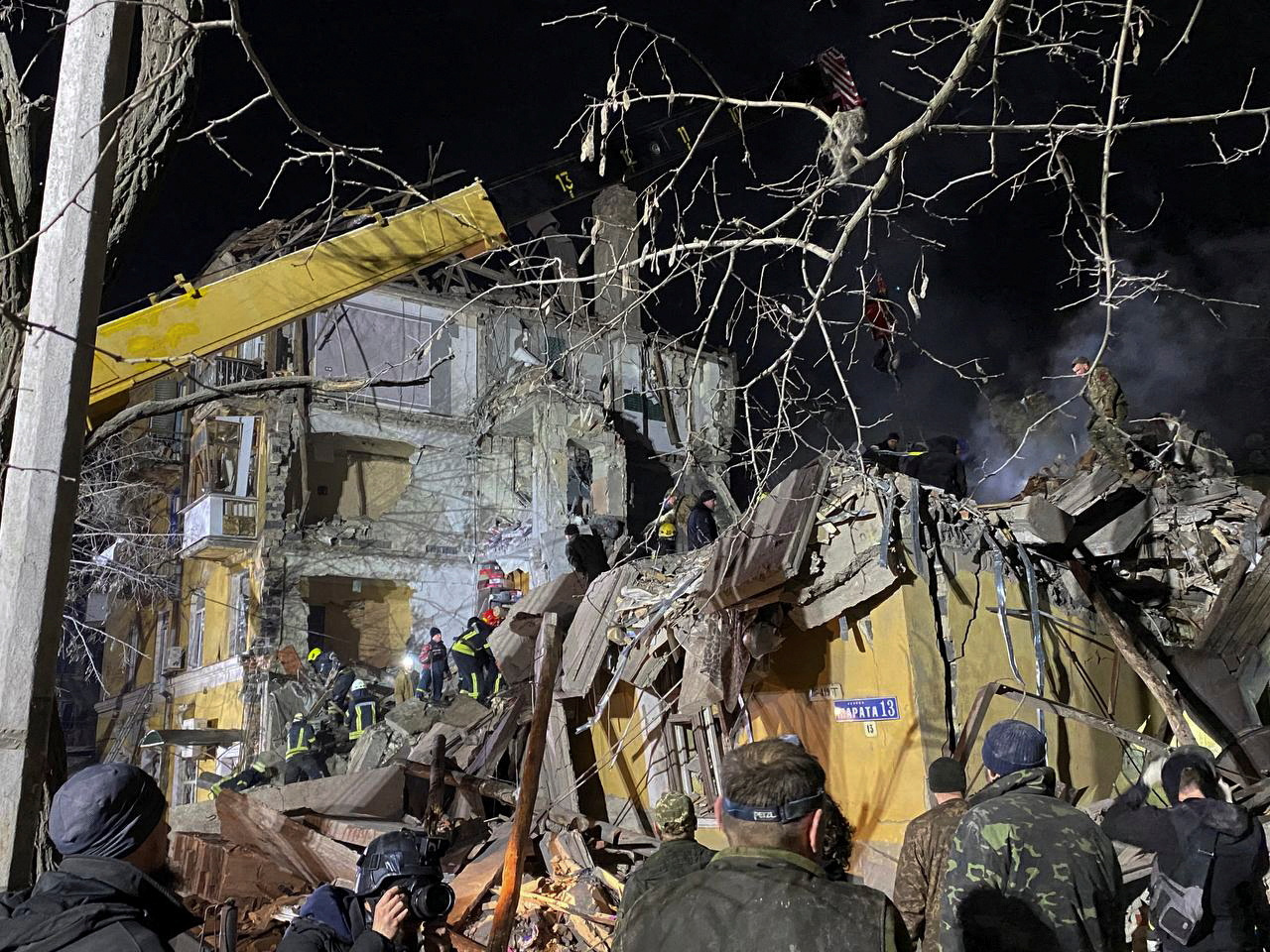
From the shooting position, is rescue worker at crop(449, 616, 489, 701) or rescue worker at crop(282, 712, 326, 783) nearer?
rescue worker at crop(282, 712, 326, 783)

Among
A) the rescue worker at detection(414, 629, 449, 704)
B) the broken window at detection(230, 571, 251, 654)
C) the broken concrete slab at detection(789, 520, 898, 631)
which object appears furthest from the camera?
the broken window at detection(230, 571, 251, 654)

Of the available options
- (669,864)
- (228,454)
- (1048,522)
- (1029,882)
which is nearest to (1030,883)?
(1029,882)

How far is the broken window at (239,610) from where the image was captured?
23.8 meters

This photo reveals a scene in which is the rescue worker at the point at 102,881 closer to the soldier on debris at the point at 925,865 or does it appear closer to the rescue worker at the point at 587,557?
the soldier on debris at the point at 925,865

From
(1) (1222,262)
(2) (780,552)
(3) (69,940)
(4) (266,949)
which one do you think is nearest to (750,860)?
(3) (69,940)

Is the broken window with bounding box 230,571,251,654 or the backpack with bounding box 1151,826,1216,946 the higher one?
the broken window with bounding box 230,571,251,654

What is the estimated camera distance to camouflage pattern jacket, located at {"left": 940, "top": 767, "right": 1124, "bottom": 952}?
2906 millimetres

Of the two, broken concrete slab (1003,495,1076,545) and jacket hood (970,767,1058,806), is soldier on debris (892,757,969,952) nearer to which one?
jacket hood (970,767,1058,806)

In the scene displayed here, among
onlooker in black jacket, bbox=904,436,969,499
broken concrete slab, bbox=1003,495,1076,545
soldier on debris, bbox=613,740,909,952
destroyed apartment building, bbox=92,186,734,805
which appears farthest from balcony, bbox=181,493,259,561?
soldier on debris, bbox=613,740,909,952

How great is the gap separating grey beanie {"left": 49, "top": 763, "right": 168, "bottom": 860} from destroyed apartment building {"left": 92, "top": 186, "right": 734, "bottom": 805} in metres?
20.5

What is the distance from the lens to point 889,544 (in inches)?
321

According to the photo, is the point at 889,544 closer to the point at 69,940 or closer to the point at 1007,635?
the point at 1007,635

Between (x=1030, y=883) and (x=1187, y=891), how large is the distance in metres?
1.41

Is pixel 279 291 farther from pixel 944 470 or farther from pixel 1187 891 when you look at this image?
pixel 944 470
